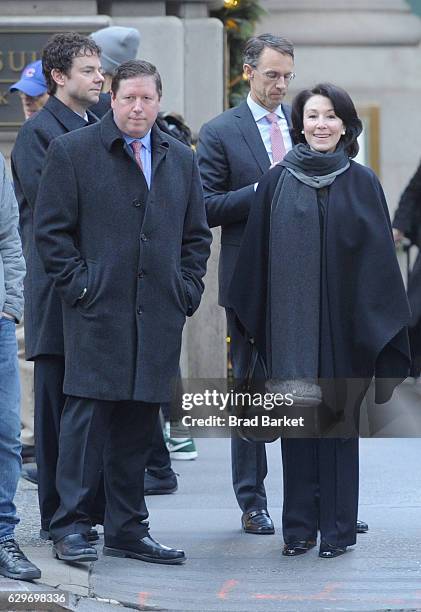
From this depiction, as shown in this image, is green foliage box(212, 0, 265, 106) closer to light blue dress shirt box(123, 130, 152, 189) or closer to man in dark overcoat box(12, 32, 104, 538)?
man in dark overcoat box(12, 32, 104, 538)

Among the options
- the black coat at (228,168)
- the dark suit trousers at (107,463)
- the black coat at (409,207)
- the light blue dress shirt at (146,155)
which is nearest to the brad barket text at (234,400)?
the dark suit trousers at (107,463)

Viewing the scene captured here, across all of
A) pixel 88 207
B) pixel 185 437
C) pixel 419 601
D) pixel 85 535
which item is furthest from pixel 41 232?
pixel 185 437

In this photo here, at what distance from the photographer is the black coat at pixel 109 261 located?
250 inches

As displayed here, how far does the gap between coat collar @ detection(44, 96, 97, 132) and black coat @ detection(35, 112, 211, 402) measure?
45 centimetres

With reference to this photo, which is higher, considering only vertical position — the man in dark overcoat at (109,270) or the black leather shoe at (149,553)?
the man in dark overcoat at (109,270)

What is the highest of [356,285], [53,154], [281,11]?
[281,11]

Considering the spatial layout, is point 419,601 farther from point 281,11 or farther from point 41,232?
point 281,11

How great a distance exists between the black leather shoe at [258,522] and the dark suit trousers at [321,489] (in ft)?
1.44

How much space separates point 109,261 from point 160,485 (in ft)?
7.02

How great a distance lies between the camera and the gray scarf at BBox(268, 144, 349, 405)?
21.1 ft

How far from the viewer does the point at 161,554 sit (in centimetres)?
657

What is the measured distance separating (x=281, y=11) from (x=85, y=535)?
32.0 feet

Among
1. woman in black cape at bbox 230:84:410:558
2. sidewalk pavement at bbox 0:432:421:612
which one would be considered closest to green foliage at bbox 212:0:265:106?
sidewalk pavement at bbox 0:432:421:612

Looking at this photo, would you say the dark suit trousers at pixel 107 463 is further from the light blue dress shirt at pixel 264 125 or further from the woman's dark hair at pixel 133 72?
the light blue dress shirt at pixel 264 125
